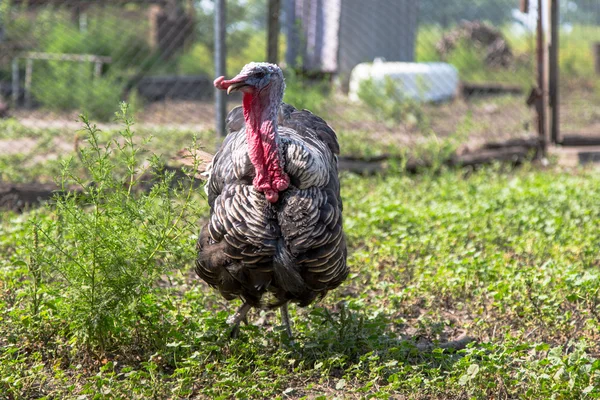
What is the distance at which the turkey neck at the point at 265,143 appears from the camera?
3.23 meters

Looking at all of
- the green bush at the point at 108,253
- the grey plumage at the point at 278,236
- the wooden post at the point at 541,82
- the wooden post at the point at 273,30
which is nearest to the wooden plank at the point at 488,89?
the wooden post at the point at 541,82

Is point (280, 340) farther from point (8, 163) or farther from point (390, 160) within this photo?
point (8, 163)

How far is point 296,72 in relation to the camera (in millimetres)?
7859

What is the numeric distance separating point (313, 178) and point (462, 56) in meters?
9.96

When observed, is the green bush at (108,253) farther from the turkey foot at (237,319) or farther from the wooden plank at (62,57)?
the wooden plank at (62,57)

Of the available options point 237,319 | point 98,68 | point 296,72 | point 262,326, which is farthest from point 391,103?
point 237,319

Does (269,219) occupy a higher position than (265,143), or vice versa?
(265,143)

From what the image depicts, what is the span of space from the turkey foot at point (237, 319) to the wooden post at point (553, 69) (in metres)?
5.25

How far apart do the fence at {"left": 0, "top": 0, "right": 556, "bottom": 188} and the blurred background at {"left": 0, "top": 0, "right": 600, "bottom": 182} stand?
2 centimetres

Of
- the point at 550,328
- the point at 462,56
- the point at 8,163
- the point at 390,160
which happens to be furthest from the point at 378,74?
→ the point at 550,328

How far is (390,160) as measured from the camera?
706 cm

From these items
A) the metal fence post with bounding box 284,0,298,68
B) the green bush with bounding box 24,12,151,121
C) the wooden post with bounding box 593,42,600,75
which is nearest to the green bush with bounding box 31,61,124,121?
the green bush with bounding box 24,12,151,121

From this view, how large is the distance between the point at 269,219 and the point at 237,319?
0.69 m

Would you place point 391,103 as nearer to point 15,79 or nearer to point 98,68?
point 98,68
